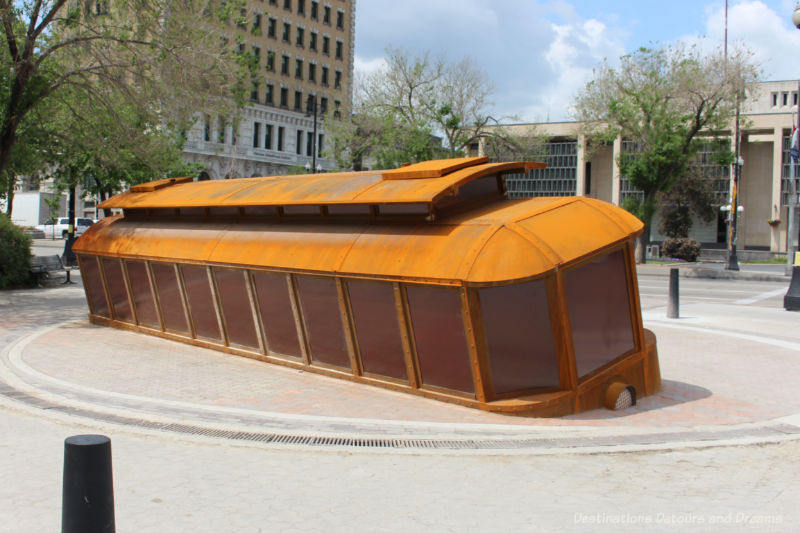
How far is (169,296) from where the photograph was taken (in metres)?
12.0

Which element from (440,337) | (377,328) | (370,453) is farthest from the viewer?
(377,328)

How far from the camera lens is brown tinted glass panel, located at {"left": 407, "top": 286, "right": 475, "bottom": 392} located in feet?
25.1

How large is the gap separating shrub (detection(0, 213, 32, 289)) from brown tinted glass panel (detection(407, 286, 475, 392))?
1694 cm

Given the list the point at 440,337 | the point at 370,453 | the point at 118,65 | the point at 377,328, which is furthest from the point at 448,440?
the point at 118,65

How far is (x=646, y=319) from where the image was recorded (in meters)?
16.5

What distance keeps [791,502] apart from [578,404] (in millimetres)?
2651

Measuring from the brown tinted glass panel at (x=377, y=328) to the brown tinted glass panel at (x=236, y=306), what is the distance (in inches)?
89.9

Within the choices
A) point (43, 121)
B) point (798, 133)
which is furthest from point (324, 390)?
point (798, 133)

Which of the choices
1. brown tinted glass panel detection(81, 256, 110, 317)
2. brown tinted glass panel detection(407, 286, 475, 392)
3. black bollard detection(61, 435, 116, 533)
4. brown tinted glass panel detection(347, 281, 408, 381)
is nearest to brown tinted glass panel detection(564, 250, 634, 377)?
brown tinted glass panel detection(407, 286, 475, 392)

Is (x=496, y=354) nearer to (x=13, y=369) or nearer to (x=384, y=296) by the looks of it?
(x=384, y=296)

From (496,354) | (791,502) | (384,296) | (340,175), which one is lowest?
(791,502)

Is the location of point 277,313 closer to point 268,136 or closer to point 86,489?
point 86,489

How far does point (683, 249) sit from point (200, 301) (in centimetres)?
4328

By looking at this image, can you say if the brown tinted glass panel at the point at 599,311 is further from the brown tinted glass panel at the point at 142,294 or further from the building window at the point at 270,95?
the building window at the point at 270,95
